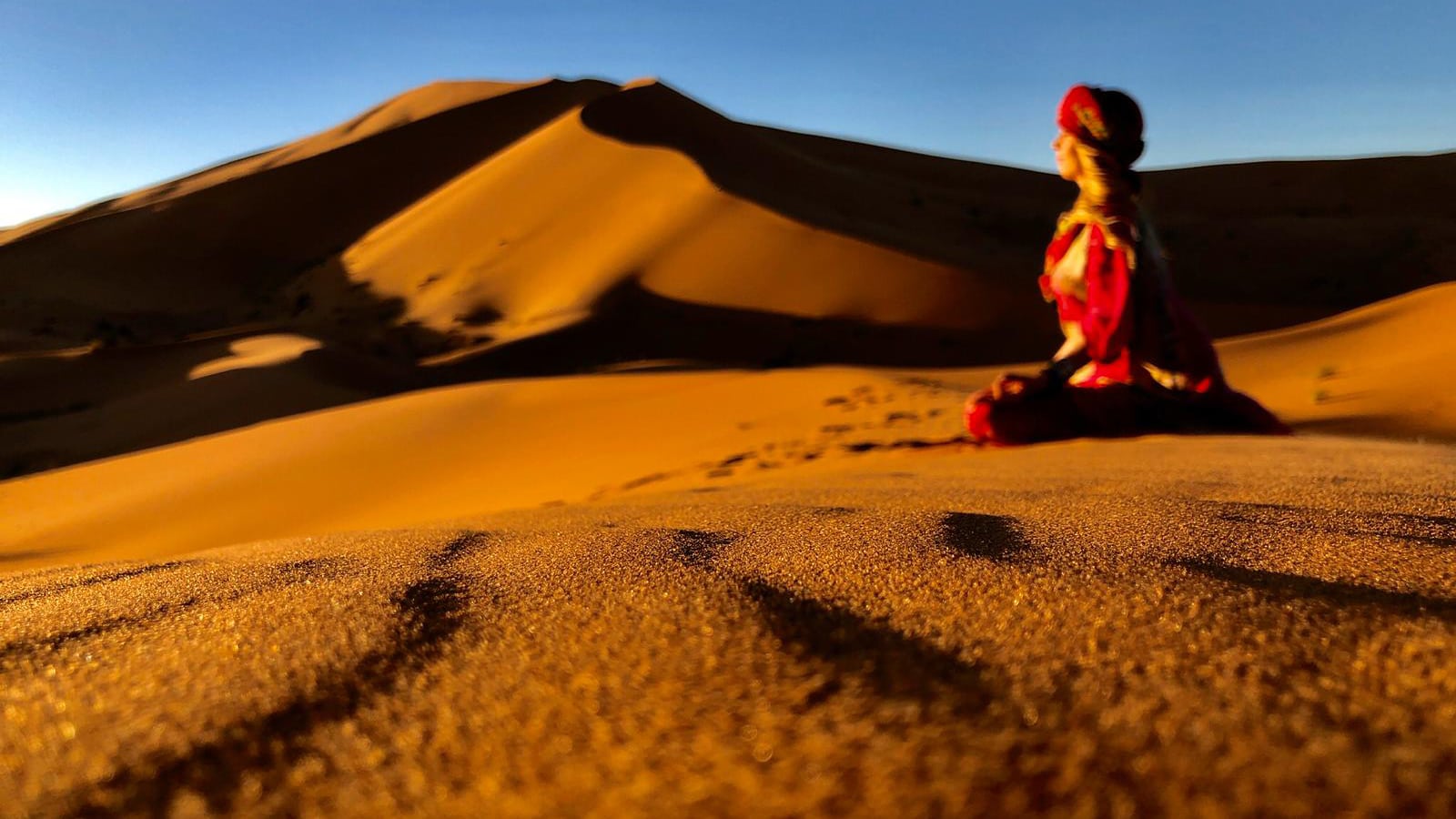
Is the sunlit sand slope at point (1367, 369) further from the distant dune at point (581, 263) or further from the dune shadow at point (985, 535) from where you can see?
the dune shadow at point (985, 535)

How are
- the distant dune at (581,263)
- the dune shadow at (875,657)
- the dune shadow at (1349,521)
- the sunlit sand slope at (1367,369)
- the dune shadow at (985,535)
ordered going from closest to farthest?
1. the dune shadow at (875,657)
2. the dune shadow at (985,535)
3. the dune shadow at (1349,521)
4. the sunlit sand slope at (1367,369)
5. the distant dune at (581,263)

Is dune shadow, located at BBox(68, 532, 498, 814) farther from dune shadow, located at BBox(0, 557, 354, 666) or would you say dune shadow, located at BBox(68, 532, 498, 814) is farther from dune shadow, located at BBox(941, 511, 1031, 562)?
dune shadow, located at BBox(941, 511, 1031, 562)

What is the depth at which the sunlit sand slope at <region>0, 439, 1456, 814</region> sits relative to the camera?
710mm

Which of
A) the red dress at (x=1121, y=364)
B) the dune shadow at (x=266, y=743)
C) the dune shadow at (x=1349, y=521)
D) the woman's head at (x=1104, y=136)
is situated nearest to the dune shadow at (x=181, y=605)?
the dune shadow at (x=266, y=743)

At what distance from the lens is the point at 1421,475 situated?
2.68m

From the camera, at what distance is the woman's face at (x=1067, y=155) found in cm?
525

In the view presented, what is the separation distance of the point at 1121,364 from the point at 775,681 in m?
4.86

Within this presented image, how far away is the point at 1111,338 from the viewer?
5203 millimetres

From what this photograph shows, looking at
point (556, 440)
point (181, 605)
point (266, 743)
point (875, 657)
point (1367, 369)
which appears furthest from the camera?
point (1367, 369)

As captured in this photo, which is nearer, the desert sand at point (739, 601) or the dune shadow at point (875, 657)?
the desert sand at point (739, 601)

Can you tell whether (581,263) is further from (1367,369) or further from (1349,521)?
(1349,521)

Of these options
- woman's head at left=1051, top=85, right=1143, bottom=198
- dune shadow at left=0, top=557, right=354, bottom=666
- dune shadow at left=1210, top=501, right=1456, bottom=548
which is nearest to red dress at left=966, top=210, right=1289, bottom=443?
woman's head at left=1051, top=85, right=1143, bottom=198

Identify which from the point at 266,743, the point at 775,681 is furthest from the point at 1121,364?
the point at 266,743

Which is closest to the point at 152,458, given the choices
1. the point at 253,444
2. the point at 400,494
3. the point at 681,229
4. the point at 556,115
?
the point at 253,444
